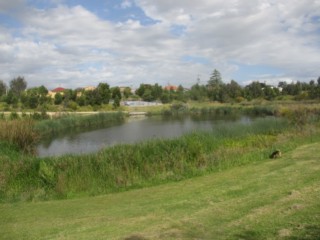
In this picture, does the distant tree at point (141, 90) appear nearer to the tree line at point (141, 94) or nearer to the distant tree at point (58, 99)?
the tree line at point (141, 94)

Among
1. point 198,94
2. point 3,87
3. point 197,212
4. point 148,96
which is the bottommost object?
point 197,212

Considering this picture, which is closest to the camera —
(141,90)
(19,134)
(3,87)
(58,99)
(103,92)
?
(19,134)

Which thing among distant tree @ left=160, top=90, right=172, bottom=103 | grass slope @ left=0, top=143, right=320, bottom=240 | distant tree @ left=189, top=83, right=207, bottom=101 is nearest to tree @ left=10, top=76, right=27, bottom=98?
distant tree @ left=160, top=90, right=172, bottom=103

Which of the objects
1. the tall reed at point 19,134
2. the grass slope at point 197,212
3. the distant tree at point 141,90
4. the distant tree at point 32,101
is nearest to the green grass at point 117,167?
the grass slope at point 197,212

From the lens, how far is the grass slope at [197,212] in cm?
483

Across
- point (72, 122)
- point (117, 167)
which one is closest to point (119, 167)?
point (117, 167)

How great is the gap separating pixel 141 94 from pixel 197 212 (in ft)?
266

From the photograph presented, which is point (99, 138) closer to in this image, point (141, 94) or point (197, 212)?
point (197, 212)

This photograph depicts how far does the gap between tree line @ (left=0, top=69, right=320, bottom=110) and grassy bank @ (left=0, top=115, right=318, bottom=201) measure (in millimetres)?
49757

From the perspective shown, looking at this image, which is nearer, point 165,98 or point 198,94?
point 165,98

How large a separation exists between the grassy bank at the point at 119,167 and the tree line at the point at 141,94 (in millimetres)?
49757

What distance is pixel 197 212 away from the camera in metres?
6.00

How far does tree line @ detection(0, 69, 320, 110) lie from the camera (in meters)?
63.1

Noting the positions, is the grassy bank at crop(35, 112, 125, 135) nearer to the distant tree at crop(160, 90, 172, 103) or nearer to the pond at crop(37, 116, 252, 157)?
the pond at crop(37, 116, 252, 157)
